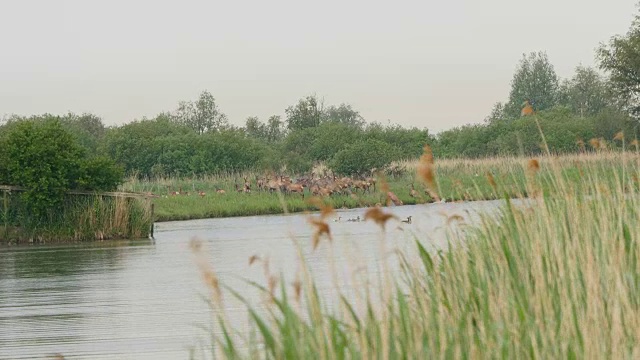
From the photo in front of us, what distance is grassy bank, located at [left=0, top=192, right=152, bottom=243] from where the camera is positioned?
3369cm

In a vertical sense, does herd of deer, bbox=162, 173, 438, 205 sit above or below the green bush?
below

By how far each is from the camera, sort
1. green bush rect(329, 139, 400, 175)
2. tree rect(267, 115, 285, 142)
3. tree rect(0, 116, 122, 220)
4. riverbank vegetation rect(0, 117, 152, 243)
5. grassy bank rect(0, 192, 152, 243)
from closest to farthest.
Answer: tree rect(0, 116, 122, 220), riverbank vegetation rect(0, 117, 152, 243), grassy bank rect(0, 192, 152, 243), green bush rect(329, 139, 400, 175), tree rect(267, 115, 285, 142)

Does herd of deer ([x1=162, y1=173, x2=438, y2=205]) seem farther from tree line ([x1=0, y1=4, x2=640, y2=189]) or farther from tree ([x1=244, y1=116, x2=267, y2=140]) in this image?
tree ([x1=244, y1=116, x2=267, y2=140])

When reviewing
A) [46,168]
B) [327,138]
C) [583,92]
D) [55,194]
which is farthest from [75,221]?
[583,92]

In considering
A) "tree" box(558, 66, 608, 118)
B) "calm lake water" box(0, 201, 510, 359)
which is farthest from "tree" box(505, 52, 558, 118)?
"calm lake water" box(0, 201, 510, 359)

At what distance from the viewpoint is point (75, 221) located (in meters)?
33.8

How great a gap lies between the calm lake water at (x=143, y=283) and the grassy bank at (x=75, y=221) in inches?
42.5

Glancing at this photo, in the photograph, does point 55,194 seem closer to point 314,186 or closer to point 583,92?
point 314,186

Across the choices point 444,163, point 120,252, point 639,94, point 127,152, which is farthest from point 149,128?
point 120,252

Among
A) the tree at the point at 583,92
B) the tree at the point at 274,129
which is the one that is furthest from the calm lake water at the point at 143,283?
the tree at the point at 583,92

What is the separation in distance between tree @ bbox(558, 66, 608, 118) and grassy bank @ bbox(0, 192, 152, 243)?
96.5 meters

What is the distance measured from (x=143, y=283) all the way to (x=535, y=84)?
121 meters

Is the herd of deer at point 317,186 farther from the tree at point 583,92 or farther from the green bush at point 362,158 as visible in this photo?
the tree at point 583,92

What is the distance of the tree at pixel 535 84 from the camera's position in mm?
137875
